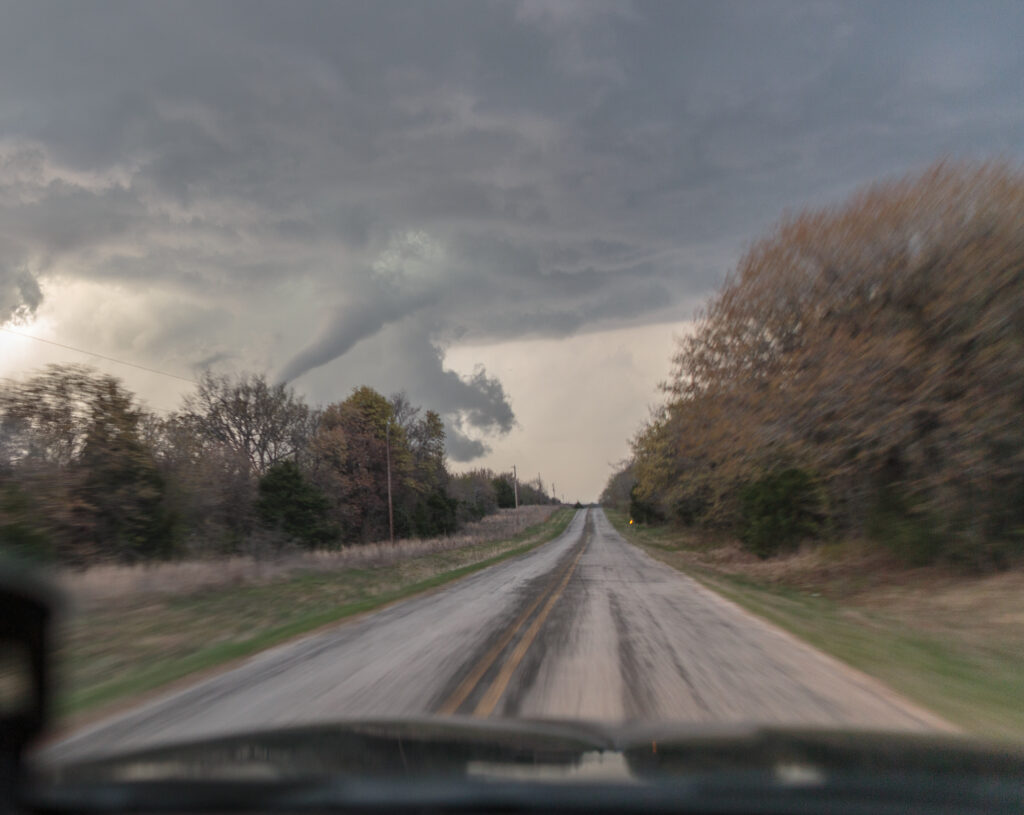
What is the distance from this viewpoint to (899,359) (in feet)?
43.5

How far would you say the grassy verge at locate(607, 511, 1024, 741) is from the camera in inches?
254

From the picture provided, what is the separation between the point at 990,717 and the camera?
579cm

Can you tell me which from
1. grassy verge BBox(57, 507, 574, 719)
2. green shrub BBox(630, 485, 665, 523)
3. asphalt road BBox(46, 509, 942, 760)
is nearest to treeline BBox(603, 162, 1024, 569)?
asphalt road BBox(46, 509, 942, 760)

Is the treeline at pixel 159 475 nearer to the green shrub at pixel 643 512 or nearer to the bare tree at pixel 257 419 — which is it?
the bare tree at pixel 257 419

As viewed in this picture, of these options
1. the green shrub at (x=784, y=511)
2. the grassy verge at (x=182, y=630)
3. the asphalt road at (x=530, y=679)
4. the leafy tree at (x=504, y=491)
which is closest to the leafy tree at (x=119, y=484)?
the grassy verge at (x=182, y=630)

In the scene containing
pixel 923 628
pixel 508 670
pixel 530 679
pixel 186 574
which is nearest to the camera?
pixel 530 679

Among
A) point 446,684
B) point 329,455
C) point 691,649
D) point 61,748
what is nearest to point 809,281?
point 691,649

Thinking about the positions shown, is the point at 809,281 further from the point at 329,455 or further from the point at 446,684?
the point at 329,455

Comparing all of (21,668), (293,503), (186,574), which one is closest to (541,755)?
(21,668)

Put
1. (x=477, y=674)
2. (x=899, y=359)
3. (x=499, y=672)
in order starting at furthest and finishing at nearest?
(x=899, y=359) < (x=499, y=672) < (x=477, y=674)

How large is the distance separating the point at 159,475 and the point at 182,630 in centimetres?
803

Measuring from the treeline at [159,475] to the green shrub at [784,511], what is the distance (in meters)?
18.3

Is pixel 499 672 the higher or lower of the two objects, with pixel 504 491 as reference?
lower

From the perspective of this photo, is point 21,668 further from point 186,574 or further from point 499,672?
point 186,574
